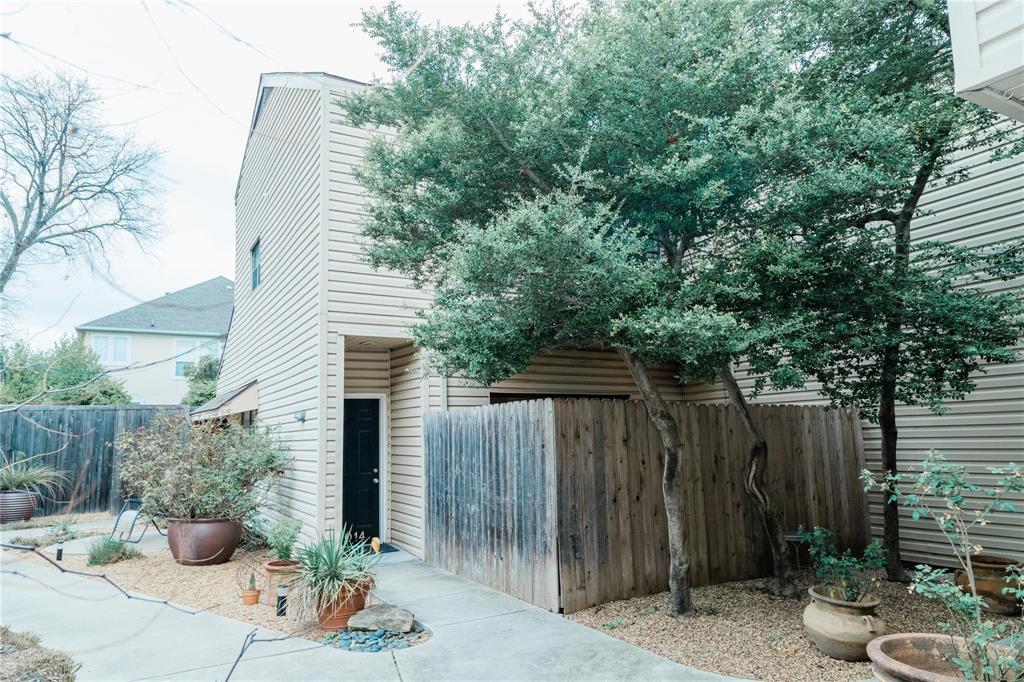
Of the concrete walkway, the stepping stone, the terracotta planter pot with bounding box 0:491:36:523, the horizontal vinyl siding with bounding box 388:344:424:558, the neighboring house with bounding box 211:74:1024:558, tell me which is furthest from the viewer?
the terracotta planter pot with bounding box 0:491:36:523

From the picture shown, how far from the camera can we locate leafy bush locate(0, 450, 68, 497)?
10.6 metres

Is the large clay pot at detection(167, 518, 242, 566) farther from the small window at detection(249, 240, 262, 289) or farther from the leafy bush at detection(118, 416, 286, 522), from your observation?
the small window at detection(249, 240, 262, 289)

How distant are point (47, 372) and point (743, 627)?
4896 millimetres

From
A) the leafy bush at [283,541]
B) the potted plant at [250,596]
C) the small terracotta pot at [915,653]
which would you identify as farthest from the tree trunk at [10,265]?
the leafy bush at [283,541]

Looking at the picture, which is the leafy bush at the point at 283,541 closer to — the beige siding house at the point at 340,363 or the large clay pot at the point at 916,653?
the beige siding house at the point at 340,363

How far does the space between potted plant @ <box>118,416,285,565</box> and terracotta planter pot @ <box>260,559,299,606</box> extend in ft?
Result: 7.24

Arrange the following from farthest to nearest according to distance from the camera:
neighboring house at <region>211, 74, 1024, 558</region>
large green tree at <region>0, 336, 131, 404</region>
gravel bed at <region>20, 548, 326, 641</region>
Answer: neighboring house at <region>211, 74, 1024, 558</region>
gravel bed at <region>20, 548, 326, 641</region>
large green tree at <region>0, 336, 131, 404</region>

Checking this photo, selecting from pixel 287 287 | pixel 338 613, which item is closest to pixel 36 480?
pixel 287 287

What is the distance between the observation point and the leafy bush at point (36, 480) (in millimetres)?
10609

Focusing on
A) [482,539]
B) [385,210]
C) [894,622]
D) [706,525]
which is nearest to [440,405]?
[482,539]

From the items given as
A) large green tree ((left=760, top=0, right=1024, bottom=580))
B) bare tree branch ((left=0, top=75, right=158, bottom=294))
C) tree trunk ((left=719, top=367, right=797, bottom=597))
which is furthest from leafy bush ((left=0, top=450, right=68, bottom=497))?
large green tree ((left=760, top=0, right=1024, bottom=580))

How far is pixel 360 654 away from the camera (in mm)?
4406

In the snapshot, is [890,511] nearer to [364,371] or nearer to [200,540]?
[364,371]

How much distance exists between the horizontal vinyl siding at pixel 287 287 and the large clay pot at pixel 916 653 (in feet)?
18.3
